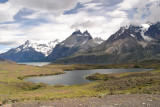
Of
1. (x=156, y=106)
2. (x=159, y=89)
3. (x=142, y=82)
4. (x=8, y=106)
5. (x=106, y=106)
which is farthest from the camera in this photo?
(x=142, y=82)

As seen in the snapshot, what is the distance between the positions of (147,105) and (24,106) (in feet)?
69.2

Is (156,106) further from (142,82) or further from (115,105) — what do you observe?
(142,82)

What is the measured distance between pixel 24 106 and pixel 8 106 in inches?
106

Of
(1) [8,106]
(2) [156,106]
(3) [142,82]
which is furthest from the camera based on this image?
(3) [142,82]

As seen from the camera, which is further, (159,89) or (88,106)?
(159,89)

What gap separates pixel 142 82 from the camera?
55500 mm

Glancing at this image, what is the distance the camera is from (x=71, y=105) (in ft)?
95.7

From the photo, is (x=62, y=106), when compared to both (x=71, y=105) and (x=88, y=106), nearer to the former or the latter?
(x=71, y=105)

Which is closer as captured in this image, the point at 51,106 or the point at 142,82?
the point at 51,106

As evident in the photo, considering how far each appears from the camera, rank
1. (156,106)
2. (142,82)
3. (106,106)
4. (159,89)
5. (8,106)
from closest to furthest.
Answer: (156,106)
(106,106)
(8,106)
(159,89)
(142,82)

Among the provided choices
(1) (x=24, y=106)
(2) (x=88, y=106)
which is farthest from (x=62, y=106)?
(1) (x=24, y=106)

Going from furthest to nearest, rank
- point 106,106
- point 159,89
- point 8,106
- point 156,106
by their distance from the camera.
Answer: point 159,89
point 8,106
point 106,106
point 156,106

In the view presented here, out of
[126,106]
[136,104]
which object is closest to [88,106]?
[126,106]

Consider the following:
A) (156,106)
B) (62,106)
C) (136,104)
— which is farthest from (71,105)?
(156,106)
